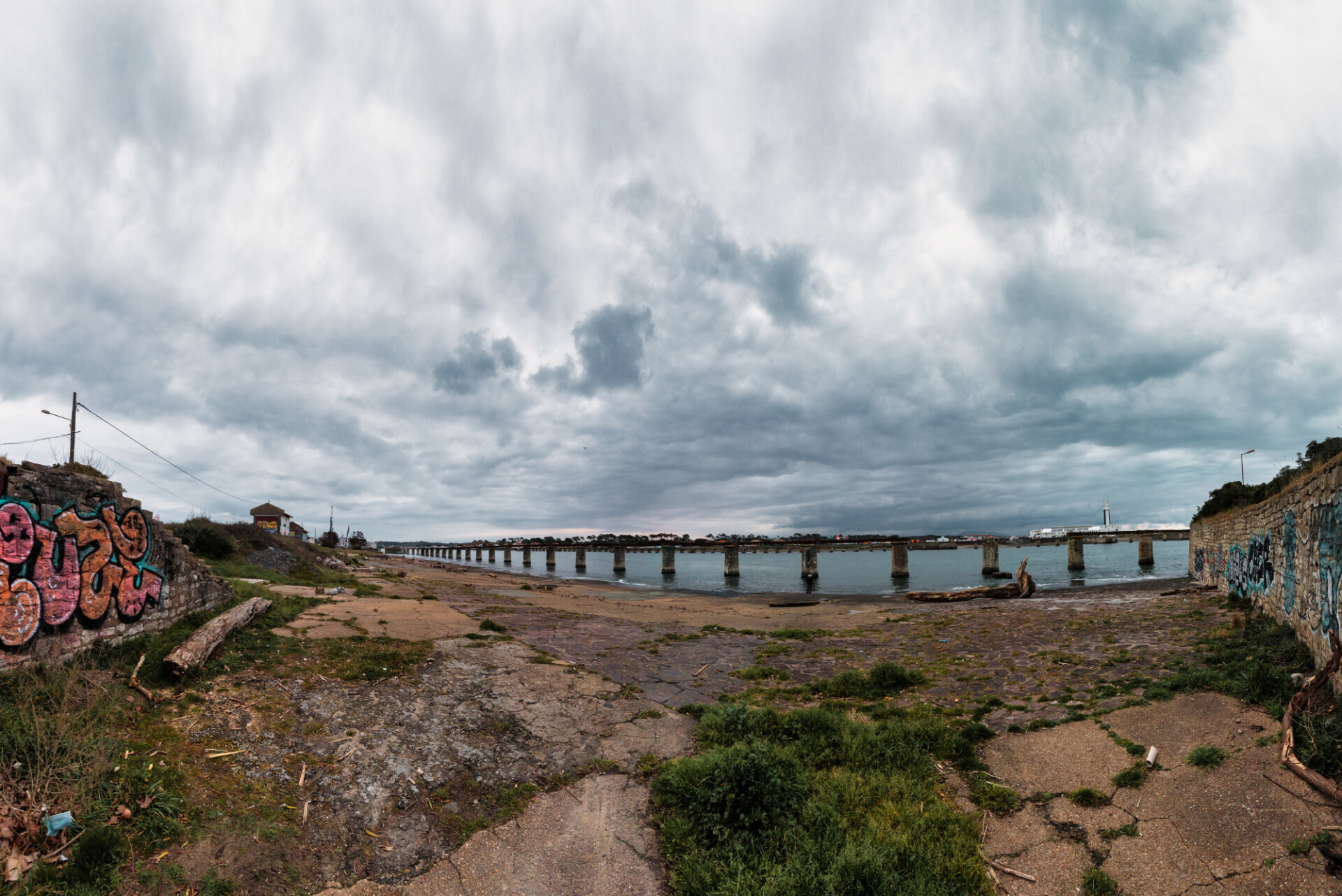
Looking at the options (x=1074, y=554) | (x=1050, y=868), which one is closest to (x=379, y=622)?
(x=1050, y=868)

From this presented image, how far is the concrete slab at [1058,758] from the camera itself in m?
7.23

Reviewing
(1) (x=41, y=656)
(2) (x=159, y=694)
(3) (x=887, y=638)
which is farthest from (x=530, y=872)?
(3) (x=887, y=638)

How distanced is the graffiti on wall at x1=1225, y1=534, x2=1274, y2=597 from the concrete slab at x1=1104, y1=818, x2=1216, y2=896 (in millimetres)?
11017

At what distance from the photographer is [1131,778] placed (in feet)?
22.7

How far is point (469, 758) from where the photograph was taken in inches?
322

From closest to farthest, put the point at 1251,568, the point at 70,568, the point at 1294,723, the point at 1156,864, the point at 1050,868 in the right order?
1. the point at 1156,864
2. the point at 1050,868
3. the point at 1294,723
4. the point at 70,568
5. the point at 1251,568

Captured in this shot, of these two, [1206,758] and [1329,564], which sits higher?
[1329,564]

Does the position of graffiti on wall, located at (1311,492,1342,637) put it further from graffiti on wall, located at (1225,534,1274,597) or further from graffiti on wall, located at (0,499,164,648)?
graffiti on wall, located at (0,499,164,648)

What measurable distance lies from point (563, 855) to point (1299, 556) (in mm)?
13449

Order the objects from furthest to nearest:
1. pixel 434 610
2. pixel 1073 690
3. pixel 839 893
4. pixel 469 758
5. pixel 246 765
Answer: pixel 434 610
pixel 1073 690
pixel 469 758
pixel 246 765
pixel 839 893

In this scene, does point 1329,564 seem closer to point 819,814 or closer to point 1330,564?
point 1330,564

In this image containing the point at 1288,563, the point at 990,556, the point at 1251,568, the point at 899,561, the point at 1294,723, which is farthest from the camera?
the point at 990,556

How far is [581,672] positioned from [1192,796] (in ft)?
32.9

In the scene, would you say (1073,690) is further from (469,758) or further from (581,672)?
(469,758)
